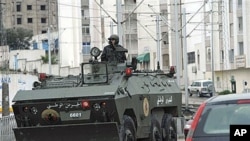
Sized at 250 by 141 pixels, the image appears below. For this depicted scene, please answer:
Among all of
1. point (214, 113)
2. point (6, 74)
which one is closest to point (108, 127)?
point (214, 113)

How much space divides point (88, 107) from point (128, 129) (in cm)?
123

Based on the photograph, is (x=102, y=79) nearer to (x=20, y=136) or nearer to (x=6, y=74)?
(x=20, y=136)

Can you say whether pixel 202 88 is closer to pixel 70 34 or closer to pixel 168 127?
pixel 70 34

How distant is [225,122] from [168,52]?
69001 millimetres

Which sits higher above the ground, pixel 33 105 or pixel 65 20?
pixel 65 20

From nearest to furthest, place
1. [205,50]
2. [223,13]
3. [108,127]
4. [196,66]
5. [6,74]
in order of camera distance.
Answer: [108,127] → [6,74] → [223,13] → [205,50] → [196,66]

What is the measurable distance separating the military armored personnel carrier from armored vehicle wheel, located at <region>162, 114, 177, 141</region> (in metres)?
1.16

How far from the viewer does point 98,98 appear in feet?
44.6

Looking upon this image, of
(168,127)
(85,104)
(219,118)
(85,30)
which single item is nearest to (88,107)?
(85,104)

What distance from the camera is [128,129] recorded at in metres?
14.4

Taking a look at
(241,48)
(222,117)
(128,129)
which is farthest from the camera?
(241,48)

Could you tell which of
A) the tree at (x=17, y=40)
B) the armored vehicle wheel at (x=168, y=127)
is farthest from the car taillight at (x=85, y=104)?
the tree at (x=17, y=40)

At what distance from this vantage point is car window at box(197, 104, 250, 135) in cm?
743

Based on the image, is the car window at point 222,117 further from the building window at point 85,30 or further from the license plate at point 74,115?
the building window at point 85,30
